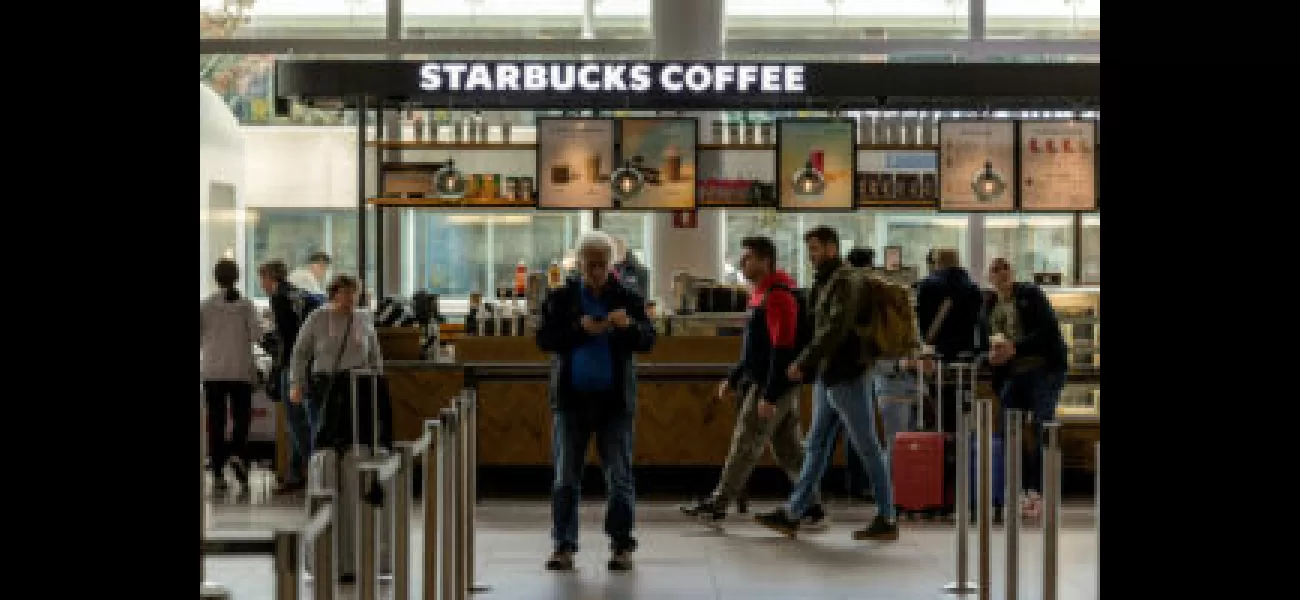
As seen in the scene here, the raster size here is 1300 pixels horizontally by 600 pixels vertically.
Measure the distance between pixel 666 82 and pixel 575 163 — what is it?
1.14 meters

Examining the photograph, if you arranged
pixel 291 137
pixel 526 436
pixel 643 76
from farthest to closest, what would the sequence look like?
pixel 291 137 → pixel 643 76 → pixel 526 436

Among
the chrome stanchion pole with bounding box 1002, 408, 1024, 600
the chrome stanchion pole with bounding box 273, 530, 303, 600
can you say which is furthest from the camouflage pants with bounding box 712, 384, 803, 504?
the chrome stanchion pole with bounding box 273, 530, 303, 600

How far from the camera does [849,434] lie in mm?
9586

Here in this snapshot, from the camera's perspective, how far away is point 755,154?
16.3 meters

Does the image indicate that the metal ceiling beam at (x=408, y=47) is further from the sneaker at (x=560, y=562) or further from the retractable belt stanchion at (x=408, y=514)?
the retractable belt stanchion at (x=408, y=514)

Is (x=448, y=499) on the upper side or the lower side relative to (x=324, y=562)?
lower

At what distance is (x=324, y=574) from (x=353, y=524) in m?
4.24

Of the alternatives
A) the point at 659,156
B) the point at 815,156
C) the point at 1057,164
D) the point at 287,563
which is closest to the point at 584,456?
the point at 287,563

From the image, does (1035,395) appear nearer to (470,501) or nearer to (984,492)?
(984,492)

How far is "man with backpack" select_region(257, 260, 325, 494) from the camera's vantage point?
38.2ft

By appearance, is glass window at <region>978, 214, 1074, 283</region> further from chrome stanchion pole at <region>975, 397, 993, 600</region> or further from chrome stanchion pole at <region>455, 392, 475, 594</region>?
chrome stanchion pole at <region>455, 392, 475, 594</region>
